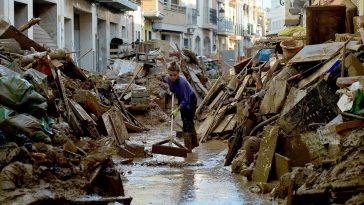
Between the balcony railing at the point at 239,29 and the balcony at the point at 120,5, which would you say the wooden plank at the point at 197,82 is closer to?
the balcony at the point at 120,5

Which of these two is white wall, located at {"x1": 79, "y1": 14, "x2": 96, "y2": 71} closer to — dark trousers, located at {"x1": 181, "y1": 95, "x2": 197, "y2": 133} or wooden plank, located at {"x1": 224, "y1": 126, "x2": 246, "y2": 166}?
dark trousers, located at {"x1": 181, "y1": 95, "x2": 197, "y2": 133}

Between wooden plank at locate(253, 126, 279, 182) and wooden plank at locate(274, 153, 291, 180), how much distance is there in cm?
9

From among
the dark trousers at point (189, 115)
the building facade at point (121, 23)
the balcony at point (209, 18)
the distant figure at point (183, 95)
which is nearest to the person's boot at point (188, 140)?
the distant figure at point (183, 95)

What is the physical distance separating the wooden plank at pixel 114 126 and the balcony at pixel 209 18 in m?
48.3

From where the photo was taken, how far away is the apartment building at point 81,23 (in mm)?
19062

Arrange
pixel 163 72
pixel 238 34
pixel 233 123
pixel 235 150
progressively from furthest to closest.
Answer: pixel 238 34 → pixel 163 72 → pixel 233 123 → pixel 235 150

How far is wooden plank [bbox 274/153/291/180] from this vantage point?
26.4 ft

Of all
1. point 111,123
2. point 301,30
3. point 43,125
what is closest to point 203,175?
point 43,125

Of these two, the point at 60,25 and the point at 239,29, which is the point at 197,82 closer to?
the point at 60,25

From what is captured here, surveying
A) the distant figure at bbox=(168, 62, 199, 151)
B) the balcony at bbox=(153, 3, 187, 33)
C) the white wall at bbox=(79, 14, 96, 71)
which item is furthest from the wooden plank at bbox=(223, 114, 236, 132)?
the balcony at bbox=(153, 3, 187, 33)

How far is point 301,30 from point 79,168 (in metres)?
15.3

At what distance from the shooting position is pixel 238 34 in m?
81.2

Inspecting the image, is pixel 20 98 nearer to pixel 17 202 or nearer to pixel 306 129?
pixel 17 202

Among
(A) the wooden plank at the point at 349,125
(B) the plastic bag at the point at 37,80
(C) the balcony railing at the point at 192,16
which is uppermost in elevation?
(C) the balcony railing at the point at 192,16
